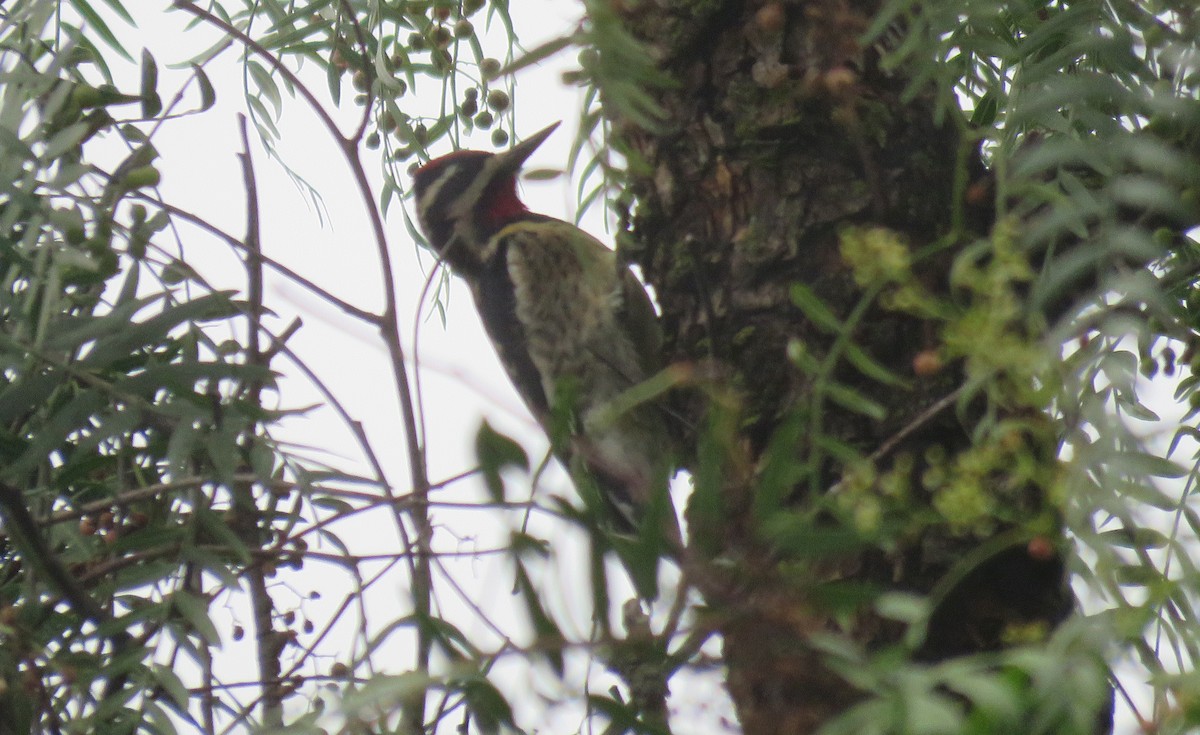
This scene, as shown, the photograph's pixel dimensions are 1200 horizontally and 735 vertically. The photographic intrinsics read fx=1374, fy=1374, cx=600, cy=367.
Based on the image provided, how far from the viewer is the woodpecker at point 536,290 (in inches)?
97.4

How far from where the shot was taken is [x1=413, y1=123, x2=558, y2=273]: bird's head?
2807 mm

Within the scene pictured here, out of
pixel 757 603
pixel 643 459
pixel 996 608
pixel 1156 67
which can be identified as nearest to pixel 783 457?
pixel 757 603

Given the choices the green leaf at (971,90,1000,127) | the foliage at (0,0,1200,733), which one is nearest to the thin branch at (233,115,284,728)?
the foliage at (0,0,1200,733)

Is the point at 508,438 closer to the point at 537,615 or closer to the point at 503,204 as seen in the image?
the point at 537,615

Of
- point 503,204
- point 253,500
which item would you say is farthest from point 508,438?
point 503,204

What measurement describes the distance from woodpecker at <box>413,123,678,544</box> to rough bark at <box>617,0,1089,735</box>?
1.70ft

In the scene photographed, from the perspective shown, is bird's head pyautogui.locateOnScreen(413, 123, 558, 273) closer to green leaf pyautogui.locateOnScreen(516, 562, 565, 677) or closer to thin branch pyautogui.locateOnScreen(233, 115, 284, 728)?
thin branch pyautogui.locateOnScreen(233, 115, 284, 728)

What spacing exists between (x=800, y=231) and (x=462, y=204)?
1266mm

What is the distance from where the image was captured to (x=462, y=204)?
274cm

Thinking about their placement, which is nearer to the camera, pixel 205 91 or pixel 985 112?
pixel 205 91

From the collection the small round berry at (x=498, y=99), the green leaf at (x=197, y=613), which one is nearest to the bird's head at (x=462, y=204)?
the small round berry at (x=498, y=99)

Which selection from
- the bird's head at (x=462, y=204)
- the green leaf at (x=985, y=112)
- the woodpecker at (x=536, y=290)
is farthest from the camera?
the bird's head at (x=462, y=204)

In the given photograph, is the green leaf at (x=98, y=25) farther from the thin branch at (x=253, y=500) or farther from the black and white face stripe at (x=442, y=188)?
the black and white face stripe at (x=442, y=188)

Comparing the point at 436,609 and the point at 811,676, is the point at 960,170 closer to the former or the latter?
the point at 811,676
